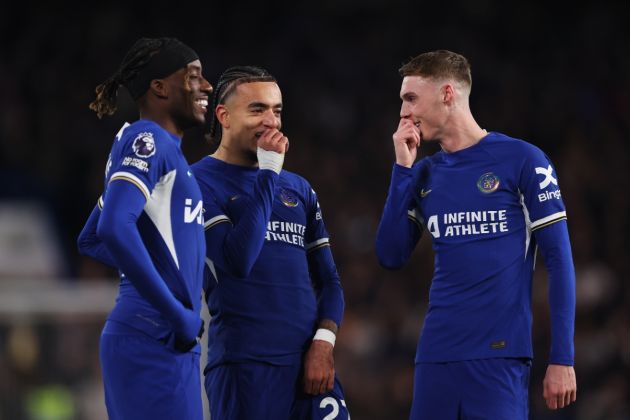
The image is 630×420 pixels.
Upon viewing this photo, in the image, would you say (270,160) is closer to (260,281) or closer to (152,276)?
(260,281)

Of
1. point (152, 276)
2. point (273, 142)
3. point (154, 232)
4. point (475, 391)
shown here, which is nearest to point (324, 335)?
point (475, 391)

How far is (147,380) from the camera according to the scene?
4.14 meters

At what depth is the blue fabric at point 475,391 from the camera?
465cm

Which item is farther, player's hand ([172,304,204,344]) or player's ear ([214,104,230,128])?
player's ear ([214,104,230,128])

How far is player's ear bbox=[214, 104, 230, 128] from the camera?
17.0 feet

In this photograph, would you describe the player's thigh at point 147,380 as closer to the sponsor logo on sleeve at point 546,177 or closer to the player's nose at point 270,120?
the player's nose at point 270,120

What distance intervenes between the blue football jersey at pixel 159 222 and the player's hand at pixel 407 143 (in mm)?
1187

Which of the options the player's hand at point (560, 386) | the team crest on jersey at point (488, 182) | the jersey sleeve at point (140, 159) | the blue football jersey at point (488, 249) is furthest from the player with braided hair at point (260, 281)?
the player's hand at point (560, 386)

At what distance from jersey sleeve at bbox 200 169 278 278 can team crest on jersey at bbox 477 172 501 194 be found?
0.88 m

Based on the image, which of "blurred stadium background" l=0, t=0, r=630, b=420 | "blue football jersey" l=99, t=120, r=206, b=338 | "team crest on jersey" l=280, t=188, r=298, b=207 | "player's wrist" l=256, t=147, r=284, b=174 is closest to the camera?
"blue football jersey" l=99, t=120, r=206, b=338

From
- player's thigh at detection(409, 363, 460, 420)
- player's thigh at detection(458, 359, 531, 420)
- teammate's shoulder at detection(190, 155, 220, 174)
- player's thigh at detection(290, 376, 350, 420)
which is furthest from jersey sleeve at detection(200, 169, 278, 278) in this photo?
player's thigh at detection(458, 359, 531, 420)

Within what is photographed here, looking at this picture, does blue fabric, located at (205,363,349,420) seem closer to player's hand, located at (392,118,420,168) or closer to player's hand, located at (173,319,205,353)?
player's hand, located at (173,319,205,353)

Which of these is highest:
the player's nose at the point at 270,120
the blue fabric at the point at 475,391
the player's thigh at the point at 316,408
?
the player's nose at the point at 270,120

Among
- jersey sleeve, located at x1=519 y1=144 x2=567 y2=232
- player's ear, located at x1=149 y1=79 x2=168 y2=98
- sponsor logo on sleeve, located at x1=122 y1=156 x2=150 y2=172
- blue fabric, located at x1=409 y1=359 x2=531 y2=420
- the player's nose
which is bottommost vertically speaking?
blue fabric, located at x1=409 y1=359 x2=531 y2=420
